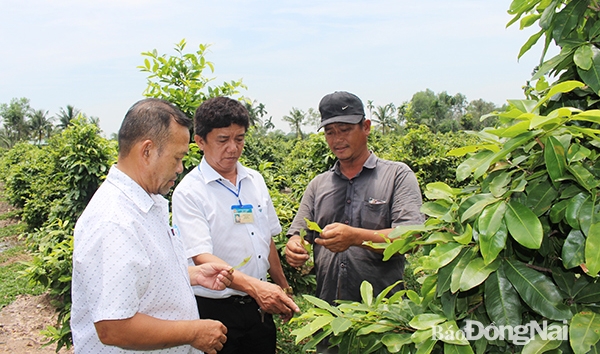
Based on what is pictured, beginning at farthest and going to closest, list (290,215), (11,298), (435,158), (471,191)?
(435,158) < (11,298) < (290,215) < (471,191)

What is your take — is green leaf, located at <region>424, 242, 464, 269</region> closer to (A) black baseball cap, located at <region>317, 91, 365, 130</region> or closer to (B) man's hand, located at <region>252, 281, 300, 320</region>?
(B) man's hand, located at <region>252, 281, 300, 320</region>

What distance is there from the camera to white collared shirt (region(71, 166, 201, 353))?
61.4 inches

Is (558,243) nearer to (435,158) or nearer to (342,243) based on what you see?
(342,243)

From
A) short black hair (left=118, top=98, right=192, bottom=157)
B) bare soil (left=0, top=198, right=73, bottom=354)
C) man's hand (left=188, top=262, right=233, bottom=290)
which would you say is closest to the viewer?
short black hair (left=118, top=98, right=192, bottom=157)

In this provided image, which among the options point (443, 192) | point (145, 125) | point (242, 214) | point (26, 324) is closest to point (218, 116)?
point (242, 214)

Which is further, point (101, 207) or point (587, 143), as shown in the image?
point (101, 207)

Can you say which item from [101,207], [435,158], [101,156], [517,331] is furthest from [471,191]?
[435,158]

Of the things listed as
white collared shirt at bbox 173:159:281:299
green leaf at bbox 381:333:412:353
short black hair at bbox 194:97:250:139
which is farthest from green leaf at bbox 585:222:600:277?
short black hair at bbox 194:97:250:139

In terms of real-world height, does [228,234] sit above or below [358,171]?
below

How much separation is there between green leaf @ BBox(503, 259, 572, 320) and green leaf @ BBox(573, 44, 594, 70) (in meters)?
0.53

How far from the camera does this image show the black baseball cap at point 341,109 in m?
2.64

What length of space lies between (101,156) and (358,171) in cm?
446

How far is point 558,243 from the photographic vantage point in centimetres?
119

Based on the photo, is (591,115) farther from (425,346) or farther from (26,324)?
(26,324)
